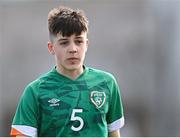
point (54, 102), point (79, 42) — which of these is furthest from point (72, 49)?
point (54, 102)

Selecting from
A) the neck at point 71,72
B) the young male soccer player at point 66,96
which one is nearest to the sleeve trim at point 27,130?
the young male soccer player at point 66,96

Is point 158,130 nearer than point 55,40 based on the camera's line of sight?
No

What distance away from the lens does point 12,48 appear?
54.0 ft

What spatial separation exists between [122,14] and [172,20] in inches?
53.4

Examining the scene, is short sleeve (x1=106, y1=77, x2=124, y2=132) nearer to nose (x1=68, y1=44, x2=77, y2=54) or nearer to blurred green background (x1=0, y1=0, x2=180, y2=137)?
nose (x1=68, y1=44, x2=77, y2=54)

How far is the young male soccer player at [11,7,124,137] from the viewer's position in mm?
4566

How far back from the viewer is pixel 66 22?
4.68m

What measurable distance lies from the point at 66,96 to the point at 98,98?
0.57 feet

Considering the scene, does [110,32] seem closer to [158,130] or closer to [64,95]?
[158,130]

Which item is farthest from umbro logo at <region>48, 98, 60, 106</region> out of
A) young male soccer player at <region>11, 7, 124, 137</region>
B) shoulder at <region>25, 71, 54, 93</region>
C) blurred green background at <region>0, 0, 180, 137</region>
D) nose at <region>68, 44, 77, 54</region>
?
blurred green background at <region>0, 0, 180, 137</region>

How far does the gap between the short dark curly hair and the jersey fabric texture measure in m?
0.23

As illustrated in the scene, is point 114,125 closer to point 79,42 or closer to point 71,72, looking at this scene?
point 71,72

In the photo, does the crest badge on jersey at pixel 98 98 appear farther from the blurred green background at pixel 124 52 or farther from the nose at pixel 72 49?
the blurred green background at pixel 124 52

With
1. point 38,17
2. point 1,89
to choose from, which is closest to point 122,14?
point 38,17
